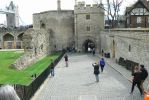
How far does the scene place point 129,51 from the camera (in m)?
28.6

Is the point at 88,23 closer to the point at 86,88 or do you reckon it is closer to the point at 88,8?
the point at 88,8

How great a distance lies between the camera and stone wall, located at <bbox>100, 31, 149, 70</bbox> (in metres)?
22.9

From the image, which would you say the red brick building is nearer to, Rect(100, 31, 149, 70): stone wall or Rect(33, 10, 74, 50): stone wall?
Rect(33, 10, 74, 50): stone wall

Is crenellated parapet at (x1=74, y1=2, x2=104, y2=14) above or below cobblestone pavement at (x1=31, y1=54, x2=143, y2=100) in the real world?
above

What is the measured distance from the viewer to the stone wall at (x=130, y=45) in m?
22.9

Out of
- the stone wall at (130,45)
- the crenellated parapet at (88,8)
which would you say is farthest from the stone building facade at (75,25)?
the stone wall at (130,45)

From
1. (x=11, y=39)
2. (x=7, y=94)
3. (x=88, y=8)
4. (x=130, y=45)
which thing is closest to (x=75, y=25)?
(x=88, y=8)

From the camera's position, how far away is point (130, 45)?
28.3 meters

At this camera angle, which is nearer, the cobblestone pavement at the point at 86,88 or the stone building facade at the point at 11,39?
the cobblestone pavement at the point at 86,88

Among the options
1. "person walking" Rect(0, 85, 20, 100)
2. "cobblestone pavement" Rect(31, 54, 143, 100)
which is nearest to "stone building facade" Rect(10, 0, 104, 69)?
"cobblestone pavement" Rect(31, 54, 143, 100)

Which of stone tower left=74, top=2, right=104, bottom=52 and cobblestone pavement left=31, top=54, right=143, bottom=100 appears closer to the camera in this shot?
cobblestone pavement left=31, top=54, right=143, bottom=100

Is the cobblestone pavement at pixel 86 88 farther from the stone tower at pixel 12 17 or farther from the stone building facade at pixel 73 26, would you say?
the stone tower at pixel 12 17

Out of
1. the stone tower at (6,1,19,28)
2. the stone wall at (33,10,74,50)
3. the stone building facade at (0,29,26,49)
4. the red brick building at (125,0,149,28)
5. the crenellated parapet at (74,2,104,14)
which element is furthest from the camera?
the stone tower at (6,1,19,28)

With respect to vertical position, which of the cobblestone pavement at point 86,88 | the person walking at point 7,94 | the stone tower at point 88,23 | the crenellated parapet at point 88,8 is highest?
the crenellated parapet at point 88,8
